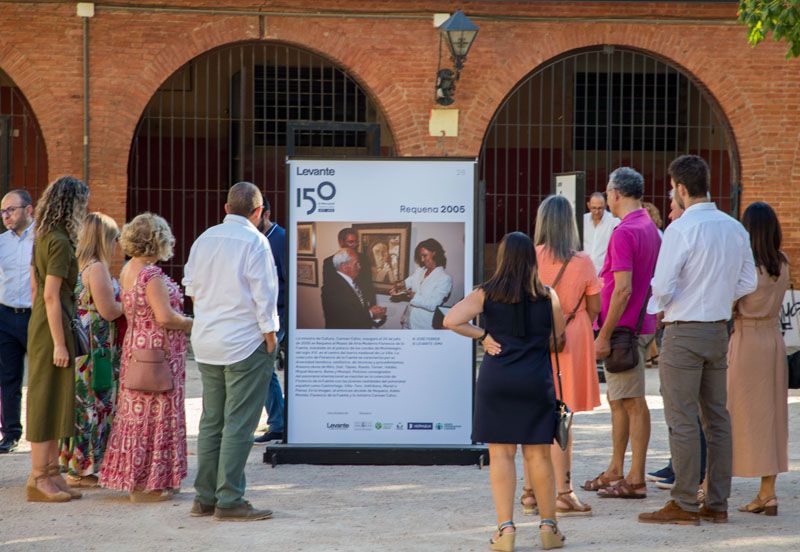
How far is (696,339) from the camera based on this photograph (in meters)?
6.76

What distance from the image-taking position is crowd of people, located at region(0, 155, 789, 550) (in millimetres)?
6207

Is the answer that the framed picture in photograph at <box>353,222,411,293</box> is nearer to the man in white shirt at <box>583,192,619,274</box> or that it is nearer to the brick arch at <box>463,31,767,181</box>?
the man in white shirt at <box>583,192,619,274</box>

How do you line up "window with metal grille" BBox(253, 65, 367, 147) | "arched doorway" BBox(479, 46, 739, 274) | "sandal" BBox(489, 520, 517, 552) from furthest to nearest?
"arched doorway" BBox(479, 46, 739, 274), "window with metal grille" BBox(253, 65, 367, 147), "sandal" BBox(489, 520, 517, 552)

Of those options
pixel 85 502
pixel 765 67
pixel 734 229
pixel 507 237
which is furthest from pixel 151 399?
pixel 765 67

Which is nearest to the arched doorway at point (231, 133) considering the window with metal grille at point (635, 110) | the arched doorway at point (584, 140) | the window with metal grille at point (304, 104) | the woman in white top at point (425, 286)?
the window with metal grille at point (304, 104)

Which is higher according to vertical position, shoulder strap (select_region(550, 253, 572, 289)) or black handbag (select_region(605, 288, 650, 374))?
shoulder strap (select_region(550, 253, 572, 289))

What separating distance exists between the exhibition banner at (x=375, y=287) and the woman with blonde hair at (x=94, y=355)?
1.23 meters

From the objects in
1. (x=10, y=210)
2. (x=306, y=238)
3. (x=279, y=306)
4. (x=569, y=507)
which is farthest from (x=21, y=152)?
(x=569, y=507)

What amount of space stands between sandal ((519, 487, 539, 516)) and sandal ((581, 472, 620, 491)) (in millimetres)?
705

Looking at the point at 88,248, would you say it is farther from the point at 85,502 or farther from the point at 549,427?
the point at 549,427

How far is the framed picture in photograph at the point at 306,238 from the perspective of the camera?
8.43m

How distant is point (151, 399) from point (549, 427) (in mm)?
2475

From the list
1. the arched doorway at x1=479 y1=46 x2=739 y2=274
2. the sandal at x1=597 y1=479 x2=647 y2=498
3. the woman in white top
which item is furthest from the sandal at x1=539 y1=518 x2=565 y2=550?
the arched doorway at x1=479 y1=46 x2=739 y2=274

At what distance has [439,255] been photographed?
8.46 metres
